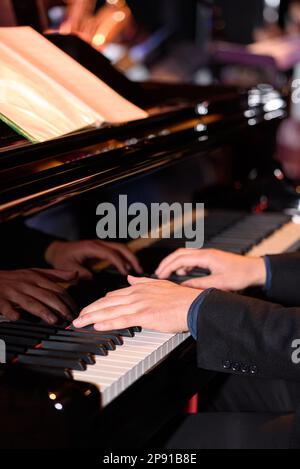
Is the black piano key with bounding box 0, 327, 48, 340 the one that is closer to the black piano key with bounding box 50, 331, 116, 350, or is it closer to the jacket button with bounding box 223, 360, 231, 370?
the black piano key with bounding box 50, 331, 116, 350

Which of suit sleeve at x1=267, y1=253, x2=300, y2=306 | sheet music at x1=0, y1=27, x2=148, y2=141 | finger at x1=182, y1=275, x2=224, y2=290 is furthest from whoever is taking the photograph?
suit sleeve at x1=267, y1=253, x2=300, y2=306

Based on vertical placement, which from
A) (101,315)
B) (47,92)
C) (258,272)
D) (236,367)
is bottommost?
(236,367)

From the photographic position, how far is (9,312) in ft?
5.31

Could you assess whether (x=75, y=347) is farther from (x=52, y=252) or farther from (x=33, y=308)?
(x=52, y=252)

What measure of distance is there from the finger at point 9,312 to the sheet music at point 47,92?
42cm

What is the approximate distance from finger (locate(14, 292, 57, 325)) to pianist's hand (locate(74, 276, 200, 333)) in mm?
73

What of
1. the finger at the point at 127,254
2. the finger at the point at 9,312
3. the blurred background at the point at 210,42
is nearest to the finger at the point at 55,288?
the finger at the point at 9,312

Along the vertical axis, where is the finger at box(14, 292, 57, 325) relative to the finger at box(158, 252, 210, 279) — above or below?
below

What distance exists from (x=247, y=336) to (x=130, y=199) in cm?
64

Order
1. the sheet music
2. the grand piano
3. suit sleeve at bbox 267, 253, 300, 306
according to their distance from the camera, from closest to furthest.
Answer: the grand piano
the sheet music
suit sleeve at bbox 267, 253, 300, 306

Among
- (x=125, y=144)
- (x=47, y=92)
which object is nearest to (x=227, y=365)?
(x=125, y=144)

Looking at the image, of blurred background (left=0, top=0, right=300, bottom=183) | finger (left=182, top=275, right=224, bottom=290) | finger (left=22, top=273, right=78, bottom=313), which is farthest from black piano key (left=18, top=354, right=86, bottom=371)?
blurred background (left=0, top=0, right=300, bottom=183)

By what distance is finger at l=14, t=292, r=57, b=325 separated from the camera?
1.63 metres

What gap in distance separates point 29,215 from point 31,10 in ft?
4.36
